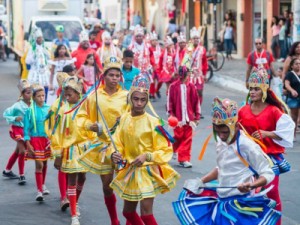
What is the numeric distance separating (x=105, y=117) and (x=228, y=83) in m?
18.6

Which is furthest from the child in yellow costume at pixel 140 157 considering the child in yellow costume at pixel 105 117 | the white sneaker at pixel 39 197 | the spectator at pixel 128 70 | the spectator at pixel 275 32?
the spectator at pixel 275 32

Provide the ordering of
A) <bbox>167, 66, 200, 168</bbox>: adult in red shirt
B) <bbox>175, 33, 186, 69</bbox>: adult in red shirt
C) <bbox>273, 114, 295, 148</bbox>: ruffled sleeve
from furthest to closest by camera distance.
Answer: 1. <bbox>175, 33, 186, 69</bbox>: adult in red shirt
2. <bbox>167, 66, 200, 168</bbox>: adult in red shirt
3. <bbox>273, 114, 295, 148</bbox>: ruffled sleeve

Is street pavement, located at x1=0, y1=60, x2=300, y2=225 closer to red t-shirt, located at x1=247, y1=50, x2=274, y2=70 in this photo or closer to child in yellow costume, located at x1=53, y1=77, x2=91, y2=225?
child in yellow costume, located at x1=53, y1=77, x2=91, y2=225

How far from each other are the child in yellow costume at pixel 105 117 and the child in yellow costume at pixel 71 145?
43 cm

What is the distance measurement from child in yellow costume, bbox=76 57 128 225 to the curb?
51.9ft

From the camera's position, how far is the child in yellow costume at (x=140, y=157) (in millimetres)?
8117

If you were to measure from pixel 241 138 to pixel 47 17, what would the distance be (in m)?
22.4

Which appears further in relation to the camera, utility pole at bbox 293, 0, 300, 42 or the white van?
the white van

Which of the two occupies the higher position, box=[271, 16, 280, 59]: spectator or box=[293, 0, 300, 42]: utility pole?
box=[293, 0, 300, 42]: utility pole

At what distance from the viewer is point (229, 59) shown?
3919 centimetres

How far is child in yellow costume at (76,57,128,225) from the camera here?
353 inches

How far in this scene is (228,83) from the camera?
2747 cm

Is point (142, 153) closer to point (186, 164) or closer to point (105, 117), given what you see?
point (105, 117)

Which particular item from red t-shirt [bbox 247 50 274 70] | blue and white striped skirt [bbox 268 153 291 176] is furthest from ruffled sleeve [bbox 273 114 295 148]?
red t-shirt [bbox 247 50 274 70]
